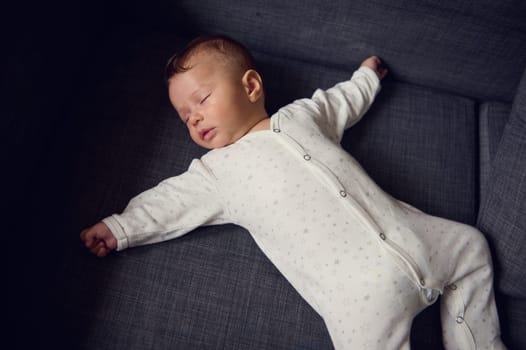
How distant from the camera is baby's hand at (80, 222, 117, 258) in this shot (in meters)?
1.13

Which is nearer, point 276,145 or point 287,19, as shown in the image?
point 276,145

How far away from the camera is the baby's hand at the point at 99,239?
1129 mm

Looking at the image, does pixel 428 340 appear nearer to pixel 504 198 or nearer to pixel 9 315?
pixel 504 198

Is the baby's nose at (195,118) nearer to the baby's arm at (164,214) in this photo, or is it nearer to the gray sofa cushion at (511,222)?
the baby's arm at (164,214)

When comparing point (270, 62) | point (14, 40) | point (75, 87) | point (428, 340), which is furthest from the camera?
point (270, 62)

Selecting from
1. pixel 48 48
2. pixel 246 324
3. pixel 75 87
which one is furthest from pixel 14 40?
pixel 246 324

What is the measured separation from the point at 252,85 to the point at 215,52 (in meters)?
0.14

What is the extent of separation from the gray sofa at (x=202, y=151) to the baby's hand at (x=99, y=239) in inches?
1.3

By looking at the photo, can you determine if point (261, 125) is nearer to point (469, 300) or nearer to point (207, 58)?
point (207, 58)

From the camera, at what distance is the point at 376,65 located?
141cm

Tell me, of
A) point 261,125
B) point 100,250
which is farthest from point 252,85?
point 100,250

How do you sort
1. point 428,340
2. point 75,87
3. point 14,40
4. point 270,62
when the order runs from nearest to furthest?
point 14,40 < point 428,340 < point 75,87 < point 270,62

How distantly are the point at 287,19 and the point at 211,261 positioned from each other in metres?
0.79

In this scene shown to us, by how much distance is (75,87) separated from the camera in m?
1.34
